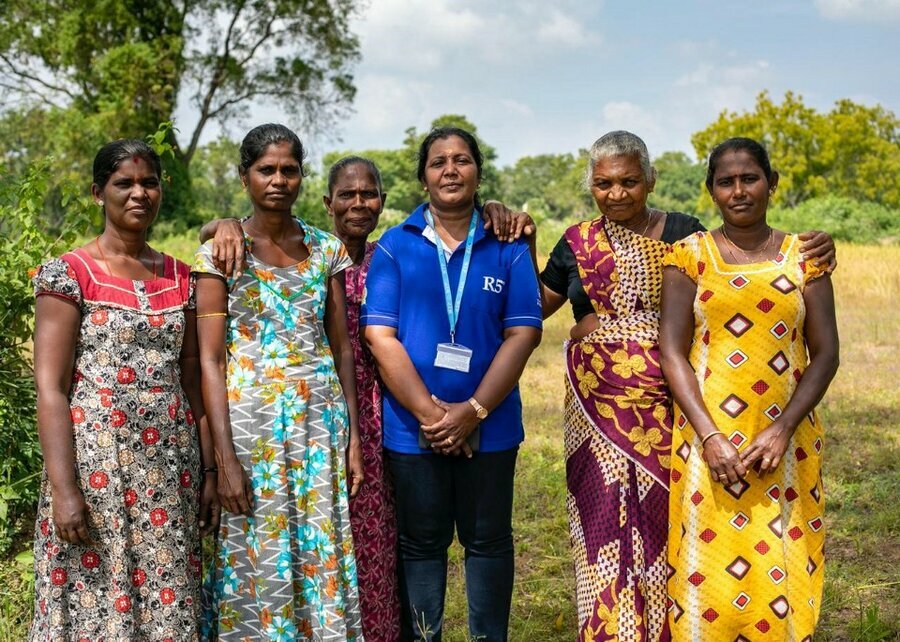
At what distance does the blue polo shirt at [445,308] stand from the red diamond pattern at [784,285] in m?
0.78

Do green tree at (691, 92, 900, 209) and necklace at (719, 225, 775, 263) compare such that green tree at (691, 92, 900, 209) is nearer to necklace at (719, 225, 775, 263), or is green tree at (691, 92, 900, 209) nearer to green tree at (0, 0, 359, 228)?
green tree at (0, 0, 359, 228)

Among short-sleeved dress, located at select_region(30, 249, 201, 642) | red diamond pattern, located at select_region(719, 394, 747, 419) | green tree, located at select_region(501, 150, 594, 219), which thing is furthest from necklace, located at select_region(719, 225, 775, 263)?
green tree, located at select_region(501, 150, 594, 219)

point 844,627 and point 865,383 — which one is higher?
point 865,383

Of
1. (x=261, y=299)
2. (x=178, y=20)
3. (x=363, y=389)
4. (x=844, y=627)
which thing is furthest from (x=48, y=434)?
(x=178, y=20)

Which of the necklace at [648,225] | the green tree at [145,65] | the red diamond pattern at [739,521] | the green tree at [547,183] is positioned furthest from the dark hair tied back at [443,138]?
the green tree at [547,183]

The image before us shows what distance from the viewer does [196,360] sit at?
9.11ft

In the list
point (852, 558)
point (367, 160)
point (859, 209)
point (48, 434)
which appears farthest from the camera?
point (859, 209)

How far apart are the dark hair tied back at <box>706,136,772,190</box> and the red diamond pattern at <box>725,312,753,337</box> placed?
0.45 metres

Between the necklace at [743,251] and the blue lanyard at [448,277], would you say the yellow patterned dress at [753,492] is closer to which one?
the necklace at [743,251]

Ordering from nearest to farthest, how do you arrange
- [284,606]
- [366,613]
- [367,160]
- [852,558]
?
1. [284,606]
2. [366,613]
3. [367,160]
4. [852,558]

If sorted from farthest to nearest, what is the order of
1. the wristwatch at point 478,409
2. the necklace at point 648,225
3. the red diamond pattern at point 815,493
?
the necklace at point 648,225 → the wristwatch at point 478,409 → the red diamond pattern at point 815,493

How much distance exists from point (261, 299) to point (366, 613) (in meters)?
1.17

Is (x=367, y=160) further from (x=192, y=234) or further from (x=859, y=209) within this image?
(x=859, y=209)

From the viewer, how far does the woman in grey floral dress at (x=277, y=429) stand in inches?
105
